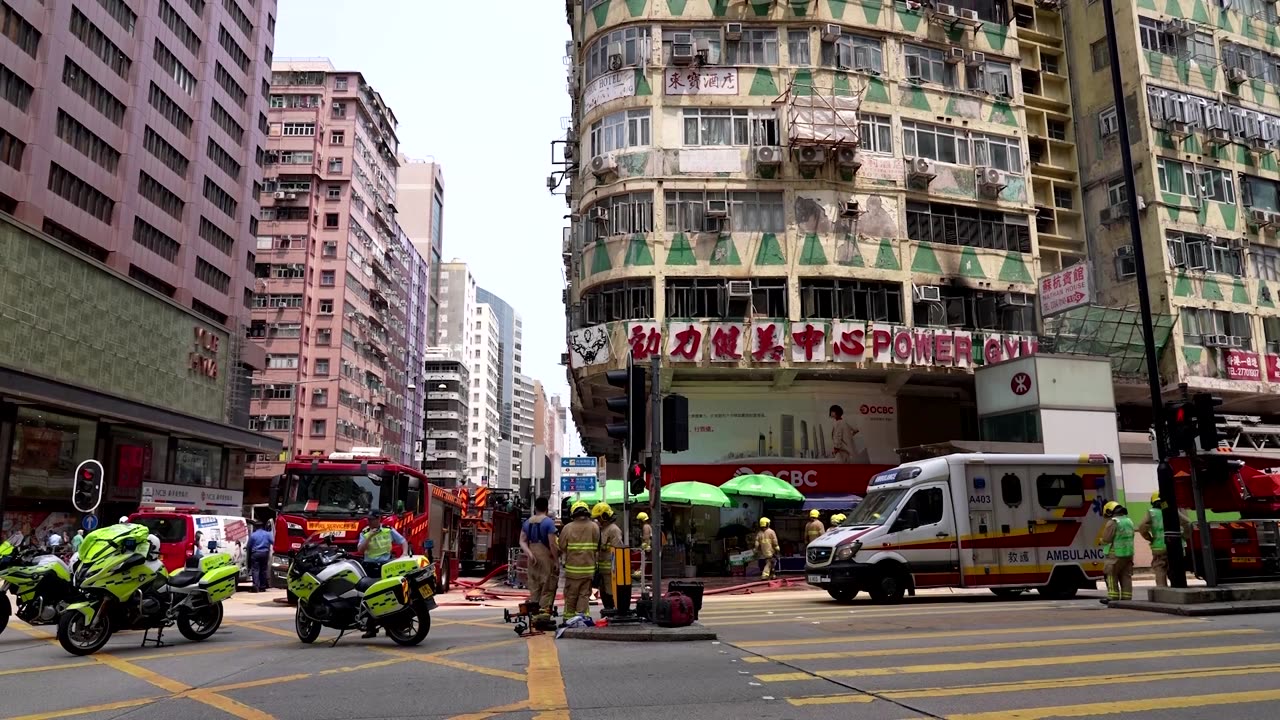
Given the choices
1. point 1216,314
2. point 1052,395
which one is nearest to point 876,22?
point 1052,395

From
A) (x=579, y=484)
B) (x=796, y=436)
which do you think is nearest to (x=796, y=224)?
(x=796, y=436)

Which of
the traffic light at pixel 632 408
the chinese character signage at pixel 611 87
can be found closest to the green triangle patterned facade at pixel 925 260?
the chinese character signage at pixel 611 87

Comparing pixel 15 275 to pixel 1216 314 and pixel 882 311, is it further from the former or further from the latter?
pixel 1216 314

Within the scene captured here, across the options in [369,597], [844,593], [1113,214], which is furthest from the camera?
[1113,214]

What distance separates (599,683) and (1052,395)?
80.9 feet

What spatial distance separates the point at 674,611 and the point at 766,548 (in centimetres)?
1244

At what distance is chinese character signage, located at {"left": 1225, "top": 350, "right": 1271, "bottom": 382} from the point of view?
34.0 metres

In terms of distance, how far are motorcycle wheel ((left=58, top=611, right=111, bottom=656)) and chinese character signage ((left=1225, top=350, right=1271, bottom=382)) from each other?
36.4m

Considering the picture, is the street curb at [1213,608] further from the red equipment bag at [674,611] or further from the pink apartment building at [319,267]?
the pink apartment building at [319,267]

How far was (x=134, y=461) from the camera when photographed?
3925 cm

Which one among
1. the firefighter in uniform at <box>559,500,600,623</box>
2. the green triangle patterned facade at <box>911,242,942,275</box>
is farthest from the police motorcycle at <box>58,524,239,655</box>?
the green triangle patterned facade at <box>911,242,942,275</box>

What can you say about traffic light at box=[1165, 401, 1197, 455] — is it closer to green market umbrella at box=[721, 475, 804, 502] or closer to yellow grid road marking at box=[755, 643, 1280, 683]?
yellow grid road marking at box=[755, 643, 1280, 683]

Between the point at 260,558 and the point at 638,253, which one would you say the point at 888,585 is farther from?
the point at 638,253

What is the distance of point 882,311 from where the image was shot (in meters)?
30.2
